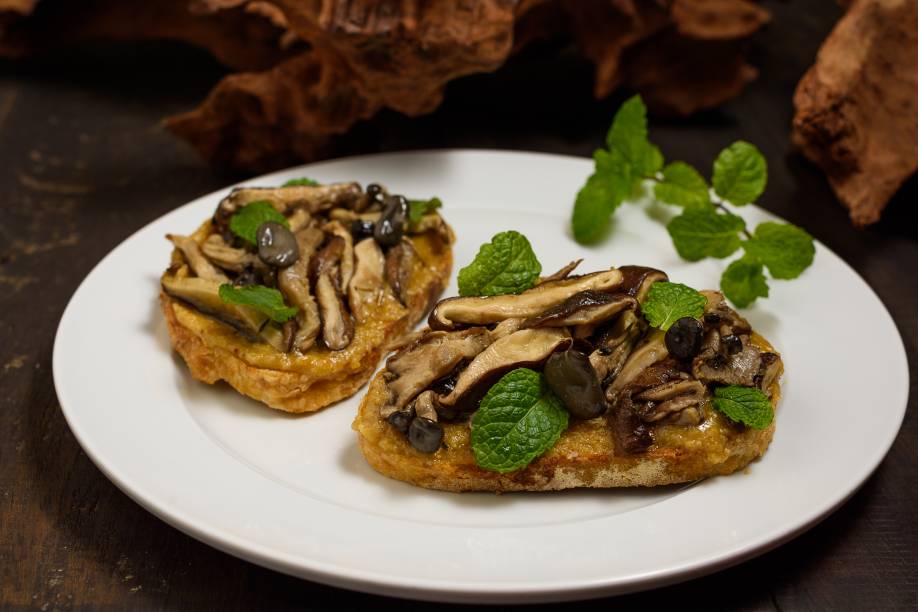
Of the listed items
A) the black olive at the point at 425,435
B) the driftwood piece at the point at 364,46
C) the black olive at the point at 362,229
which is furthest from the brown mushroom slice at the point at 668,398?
the driftwood piece at the point at 364,46

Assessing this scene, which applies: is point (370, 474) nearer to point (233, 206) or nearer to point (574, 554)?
point (574, 554)

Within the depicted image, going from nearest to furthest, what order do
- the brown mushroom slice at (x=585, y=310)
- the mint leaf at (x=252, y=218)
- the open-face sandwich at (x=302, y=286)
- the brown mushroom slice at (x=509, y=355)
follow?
the brown mushroom slice at (x=509, y=355) → the brown mushroom slice at (x=585, y=310) → the open-face sandwich at (x=302, y=286) → the mint leaf at (x=252, y=218)

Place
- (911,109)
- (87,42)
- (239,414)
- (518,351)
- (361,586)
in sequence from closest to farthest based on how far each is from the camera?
(361,586), (518,351), (239,414), (911,109), (87,42)

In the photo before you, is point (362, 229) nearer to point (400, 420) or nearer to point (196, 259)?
point (196, 259)

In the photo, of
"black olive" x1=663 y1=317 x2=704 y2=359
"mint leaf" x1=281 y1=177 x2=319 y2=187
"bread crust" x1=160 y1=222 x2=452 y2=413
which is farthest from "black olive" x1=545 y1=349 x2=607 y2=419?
"mint leaf" x1=281 y1=177 x2=319 y2=187

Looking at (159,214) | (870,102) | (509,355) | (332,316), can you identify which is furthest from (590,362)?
(159,214)

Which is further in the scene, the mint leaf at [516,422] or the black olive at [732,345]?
the black olive at [732,345]

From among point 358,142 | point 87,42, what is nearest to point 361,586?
point 358,142

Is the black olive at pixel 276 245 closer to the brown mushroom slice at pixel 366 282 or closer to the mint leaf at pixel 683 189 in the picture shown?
the brown mushroom slice at pixel 366 282
